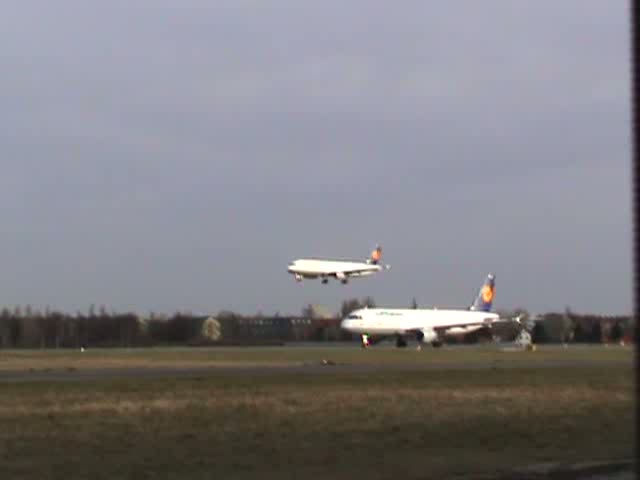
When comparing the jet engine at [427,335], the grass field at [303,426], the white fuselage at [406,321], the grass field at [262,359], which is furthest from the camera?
the jet engine at [427,335]

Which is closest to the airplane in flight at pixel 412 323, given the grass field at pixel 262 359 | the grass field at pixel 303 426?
the grass field at pixel 262 359

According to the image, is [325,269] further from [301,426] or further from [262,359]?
[301,426]

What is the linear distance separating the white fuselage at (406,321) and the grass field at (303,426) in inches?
2151

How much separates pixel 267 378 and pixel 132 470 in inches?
907

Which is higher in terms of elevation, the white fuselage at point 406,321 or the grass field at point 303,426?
the white fuselage at point 406,321

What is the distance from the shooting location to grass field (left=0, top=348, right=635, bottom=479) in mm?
19375

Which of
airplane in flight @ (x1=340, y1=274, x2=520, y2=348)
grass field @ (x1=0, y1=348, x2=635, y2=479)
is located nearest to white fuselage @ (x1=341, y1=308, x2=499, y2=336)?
airplane in flight @ (x1=340, y1=274, x2=520, y2=348)

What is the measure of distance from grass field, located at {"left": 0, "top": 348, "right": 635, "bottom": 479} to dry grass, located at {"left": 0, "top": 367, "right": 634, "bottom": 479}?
4 centimetres

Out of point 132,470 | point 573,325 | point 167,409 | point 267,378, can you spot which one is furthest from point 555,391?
point 573,325

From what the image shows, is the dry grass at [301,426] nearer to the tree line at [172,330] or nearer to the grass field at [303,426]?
the grass field at [303,426]

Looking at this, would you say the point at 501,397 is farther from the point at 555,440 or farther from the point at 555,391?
the point at 555,440

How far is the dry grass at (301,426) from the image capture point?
765 inches

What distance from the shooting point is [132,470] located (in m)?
18.8

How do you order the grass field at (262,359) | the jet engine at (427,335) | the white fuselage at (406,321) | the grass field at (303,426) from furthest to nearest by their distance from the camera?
the jet engine at (427,335), the white fuselage at (406,321), the grass field at (262,359), the grass field at (303,426)
